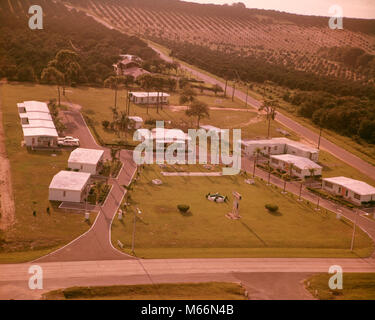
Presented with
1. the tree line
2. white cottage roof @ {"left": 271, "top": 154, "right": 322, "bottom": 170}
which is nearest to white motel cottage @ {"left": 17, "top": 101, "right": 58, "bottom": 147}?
the tree line

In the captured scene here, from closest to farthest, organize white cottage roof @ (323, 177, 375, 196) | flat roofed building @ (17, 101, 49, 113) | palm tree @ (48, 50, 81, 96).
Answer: white cottage roof @ (323, 177, 375, 196) < flat roofed building @ (17, 101, 49, 113) < palm tree @ (48, 50, 81, 96)

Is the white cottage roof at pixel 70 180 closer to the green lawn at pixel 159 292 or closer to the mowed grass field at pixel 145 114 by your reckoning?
the green lawn at pixel 159 292

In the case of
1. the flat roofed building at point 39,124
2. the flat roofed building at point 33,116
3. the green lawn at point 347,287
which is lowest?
the green lawn at point 347,287

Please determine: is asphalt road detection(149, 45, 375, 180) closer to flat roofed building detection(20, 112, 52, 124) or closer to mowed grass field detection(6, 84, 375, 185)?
mowed grass field detection(6, 84, 375, 185)

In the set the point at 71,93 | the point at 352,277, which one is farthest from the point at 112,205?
the point at 71,93

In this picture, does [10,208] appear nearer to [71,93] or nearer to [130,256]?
[130,256]

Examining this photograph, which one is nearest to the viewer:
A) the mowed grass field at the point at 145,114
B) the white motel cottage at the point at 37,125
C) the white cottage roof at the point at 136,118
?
the white motel cottage at the point at 37,125

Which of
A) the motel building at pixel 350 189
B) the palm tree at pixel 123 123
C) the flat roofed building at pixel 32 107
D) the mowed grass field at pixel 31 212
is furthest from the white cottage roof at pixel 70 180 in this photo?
the motel building at pixel 350 189

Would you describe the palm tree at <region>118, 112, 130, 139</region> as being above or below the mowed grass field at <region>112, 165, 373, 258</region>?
above
